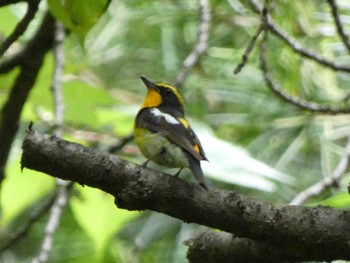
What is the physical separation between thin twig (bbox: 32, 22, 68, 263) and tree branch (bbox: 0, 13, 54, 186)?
0.24 ft

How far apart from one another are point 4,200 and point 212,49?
3.95 ft

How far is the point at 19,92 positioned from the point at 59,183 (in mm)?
217

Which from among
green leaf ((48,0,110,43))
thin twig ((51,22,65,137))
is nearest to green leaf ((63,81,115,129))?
thin twig ((51,22,65,137))

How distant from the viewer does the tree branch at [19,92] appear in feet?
4.71

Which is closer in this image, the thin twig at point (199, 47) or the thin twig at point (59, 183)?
the thin twig at point (59, 183)

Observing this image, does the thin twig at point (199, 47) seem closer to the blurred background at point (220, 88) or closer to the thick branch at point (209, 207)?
the blurred background at point (220, 88)

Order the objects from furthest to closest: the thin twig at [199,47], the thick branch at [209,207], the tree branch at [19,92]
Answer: the thin twig at [199,47] → the tree branch at [19,92] → the thick branch at [209,207]

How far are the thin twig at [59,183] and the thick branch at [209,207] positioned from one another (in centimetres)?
39

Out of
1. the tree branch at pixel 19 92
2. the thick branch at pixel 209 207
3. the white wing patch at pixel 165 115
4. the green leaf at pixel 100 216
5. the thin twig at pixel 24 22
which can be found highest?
the thin twig at pixel 24 22

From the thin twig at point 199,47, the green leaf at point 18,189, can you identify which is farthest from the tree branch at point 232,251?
the thin twig at point 199,47

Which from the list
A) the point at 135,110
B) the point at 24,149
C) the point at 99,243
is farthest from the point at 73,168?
the point at 135,110

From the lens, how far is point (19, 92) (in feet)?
4.75

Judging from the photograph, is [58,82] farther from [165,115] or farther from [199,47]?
[199,47]

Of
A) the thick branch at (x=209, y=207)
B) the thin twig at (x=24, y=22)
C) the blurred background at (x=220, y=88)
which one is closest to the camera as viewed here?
the thick branch at (x=209, y=207)
